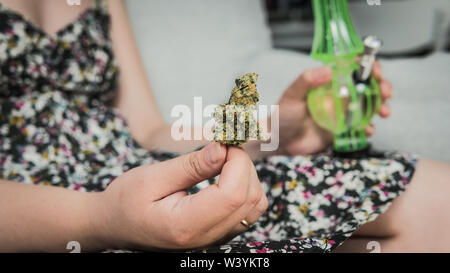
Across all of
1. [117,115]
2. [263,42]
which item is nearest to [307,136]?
[117,115]

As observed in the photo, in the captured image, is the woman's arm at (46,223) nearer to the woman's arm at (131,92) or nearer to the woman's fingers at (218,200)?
the woman's fingers at (218,200)

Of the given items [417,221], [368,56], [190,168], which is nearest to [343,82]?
[368,56]

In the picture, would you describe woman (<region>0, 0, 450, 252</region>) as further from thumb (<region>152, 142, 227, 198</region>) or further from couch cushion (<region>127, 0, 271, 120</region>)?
couch cushion (<region>127, 0, 271, 120</region>)

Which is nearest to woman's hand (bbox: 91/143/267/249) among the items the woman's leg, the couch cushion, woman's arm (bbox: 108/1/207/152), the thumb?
the thumb

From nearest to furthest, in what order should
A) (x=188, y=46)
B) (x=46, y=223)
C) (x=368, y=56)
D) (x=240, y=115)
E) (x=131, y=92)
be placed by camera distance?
(x=240, y=115), (x=46, y=223), (x=368, y=56), (x=131, y=92), (x=188, y=46)

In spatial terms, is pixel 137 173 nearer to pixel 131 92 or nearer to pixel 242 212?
pixel 242 212

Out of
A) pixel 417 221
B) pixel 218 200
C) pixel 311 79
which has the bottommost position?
pixel 417 221
